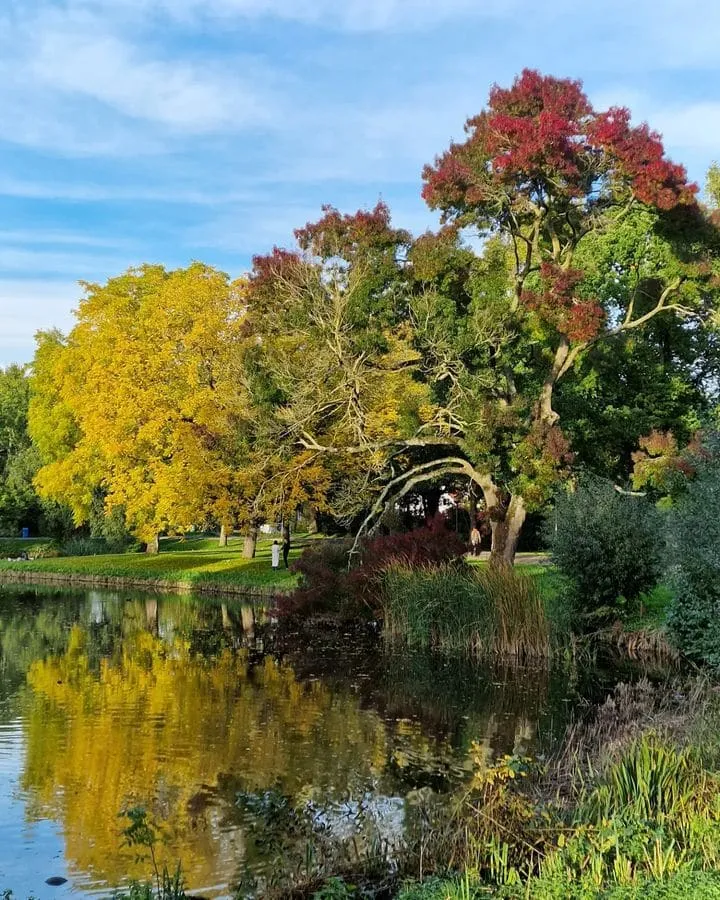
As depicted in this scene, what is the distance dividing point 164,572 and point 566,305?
18.3m

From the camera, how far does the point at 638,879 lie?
16.3ft

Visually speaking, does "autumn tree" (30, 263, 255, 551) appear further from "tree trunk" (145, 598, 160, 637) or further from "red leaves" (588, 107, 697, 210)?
"red leaves" (588, 107, 697, 210)

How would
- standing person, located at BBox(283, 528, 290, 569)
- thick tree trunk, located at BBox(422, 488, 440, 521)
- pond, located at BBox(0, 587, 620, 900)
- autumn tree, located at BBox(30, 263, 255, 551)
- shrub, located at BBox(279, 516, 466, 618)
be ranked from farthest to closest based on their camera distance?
thick tree trunk, located at BBox(422, 488, 440, 521), standing person, located at BBox(283, 528, 290, 569), autumn tree, located at BBox(30, 263, 255, 551), shrub, located at BBox(279, 516, 466, 618), pond, located at BBox(0, 587, 620, 900)

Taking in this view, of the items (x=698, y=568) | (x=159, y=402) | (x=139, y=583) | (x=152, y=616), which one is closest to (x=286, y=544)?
(x=139, y=583)

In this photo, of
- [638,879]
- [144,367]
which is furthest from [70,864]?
[144,367]

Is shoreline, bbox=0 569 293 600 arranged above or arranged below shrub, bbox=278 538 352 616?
below

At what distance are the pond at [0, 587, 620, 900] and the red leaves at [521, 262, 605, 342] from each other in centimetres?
817

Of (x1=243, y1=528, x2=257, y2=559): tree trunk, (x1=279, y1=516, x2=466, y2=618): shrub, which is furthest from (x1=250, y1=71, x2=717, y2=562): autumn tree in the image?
(x1=243, y1=528, x2=257, y2=559): tree trunk

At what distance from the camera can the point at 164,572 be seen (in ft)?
108

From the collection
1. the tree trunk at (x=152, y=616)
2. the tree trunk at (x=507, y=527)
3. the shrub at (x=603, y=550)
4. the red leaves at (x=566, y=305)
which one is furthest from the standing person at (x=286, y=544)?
the shrub at (x=603, y=550)

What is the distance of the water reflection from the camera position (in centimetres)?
748

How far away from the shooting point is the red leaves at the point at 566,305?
2036 centimetres

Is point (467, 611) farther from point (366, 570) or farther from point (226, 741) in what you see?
point (226, 741)

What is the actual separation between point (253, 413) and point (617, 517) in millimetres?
9847
